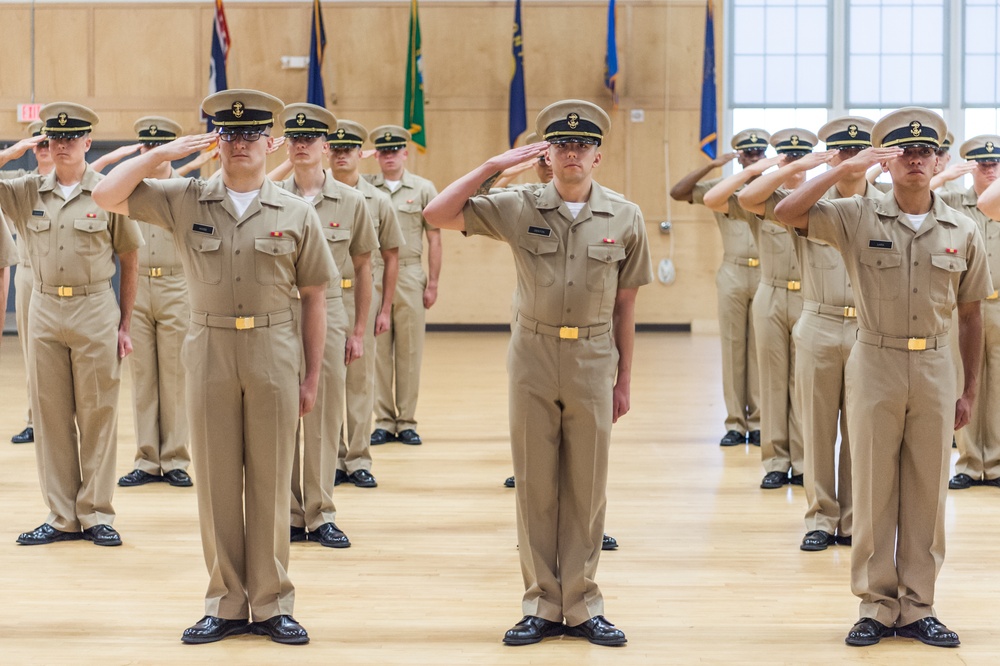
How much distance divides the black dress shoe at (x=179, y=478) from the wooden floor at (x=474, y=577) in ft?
0.35

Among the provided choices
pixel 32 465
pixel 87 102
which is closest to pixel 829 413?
pixel 32 465

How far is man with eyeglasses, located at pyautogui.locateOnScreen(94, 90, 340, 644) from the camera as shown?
378 cm

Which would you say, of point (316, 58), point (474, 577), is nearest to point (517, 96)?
point (316, 58)

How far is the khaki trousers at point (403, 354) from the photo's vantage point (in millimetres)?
7461

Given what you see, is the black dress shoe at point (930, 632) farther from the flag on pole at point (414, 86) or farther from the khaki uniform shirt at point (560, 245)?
the flag on pole at point (414, 86)

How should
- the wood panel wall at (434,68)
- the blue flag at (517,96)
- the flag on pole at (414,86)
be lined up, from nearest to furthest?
1. the flag on pole at (414,86)
2. the blue flag at (517,96)
3. the wood panel wall at (434,68)

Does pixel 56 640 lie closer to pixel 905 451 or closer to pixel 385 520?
pixel 385 520

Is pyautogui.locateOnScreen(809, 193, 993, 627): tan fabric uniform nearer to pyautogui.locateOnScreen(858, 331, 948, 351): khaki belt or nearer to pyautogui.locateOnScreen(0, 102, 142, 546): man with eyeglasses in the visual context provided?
pyautogui.locateOnScreen(858, 331, 948, 351): khaki belt

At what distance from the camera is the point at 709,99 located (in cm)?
1334

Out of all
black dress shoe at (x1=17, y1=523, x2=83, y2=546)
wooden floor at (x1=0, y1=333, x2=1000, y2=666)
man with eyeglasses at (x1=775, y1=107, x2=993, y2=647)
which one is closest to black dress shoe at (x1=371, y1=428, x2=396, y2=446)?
wooden floor at (x1=0, y1=333, x2=1000, y2=666)

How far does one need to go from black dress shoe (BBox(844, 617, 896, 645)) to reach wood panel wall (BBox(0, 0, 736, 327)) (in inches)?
391

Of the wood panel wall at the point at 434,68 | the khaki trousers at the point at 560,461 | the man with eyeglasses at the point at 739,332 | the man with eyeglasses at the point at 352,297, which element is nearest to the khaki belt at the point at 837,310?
the khaki trousers at the point at 560,461

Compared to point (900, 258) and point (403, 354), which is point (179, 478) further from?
point (900, 258)

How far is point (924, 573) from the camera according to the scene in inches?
155
